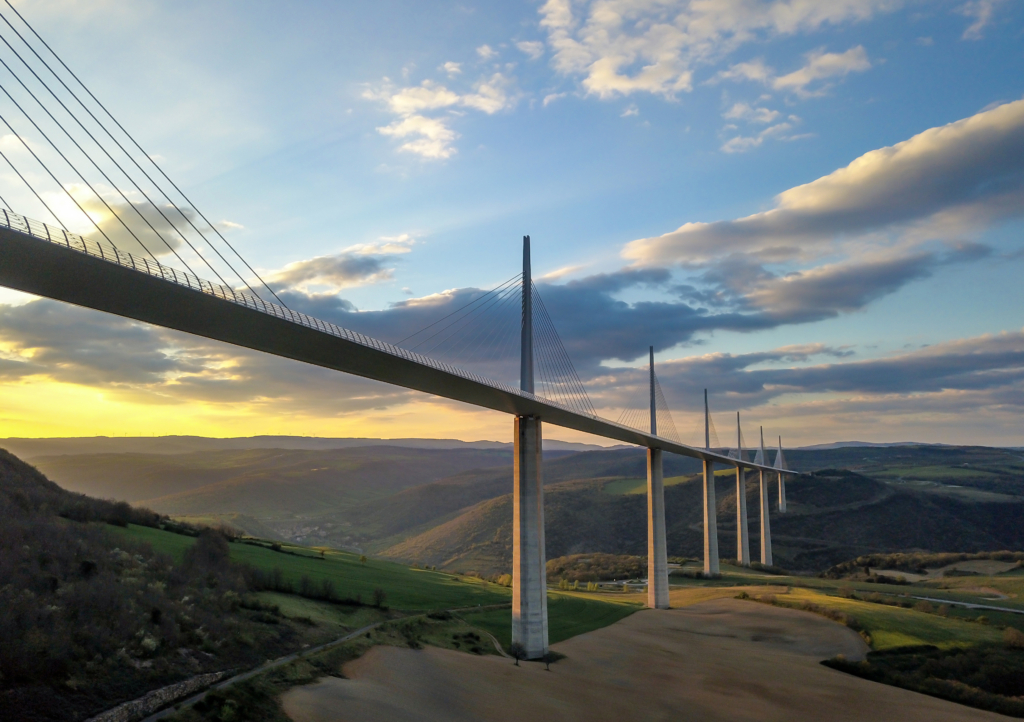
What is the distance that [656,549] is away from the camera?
6194 cm

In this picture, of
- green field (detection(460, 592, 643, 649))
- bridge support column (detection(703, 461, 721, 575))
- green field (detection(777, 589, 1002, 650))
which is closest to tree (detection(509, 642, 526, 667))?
green field (detection(460, 592, 643, 649))

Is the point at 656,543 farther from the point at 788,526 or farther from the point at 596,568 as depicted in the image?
the point at 788,526

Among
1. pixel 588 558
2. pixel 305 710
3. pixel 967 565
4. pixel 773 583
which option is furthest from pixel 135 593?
pixel 967 565

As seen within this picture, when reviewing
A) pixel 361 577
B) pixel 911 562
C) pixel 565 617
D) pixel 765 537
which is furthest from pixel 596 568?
A: pixel 361 577

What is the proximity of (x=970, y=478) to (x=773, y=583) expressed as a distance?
444 ft

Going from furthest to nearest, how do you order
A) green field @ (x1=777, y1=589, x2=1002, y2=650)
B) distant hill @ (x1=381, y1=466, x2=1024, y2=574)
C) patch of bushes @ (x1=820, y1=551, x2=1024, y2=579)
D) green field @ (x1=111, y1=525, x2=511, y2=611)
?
1. distant hill @ (x1=381, y1=466, x2=1024, y2=574)
2. patch of bushes @ (x1=820, y1=551, x2=1024, y2=579)
3. green field @ (x1=777, y1=589, x2=1002, y2=650)
4. green field @ (x1=111, y1=525, x2=511, y2=611)

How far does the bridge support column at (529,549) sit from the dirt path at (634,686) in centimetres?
251

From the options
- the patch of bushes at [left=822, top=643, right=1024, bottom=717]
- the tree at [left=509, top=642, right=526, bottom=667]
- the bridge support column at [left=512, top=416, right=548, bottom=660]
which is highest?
the bridge support column at [left=512, top=416, right=548, bottom=660]

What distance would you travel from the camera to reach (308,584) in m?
38.8

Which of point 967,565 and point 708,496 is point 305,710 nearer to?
point 708,496

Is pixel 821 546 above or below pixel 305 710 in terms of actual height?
below

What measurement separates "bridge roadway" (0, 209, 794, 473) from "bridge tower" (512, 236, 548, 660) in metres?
3.78

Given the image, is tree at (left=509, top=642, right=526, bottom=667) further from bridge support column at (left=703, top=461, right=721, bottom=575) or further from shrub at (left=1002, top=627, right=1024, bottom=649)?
bridge support column at (left=703, top=461, right=721, bottom=575)

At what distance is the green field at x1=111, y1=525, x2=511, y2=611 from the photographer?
135ft
